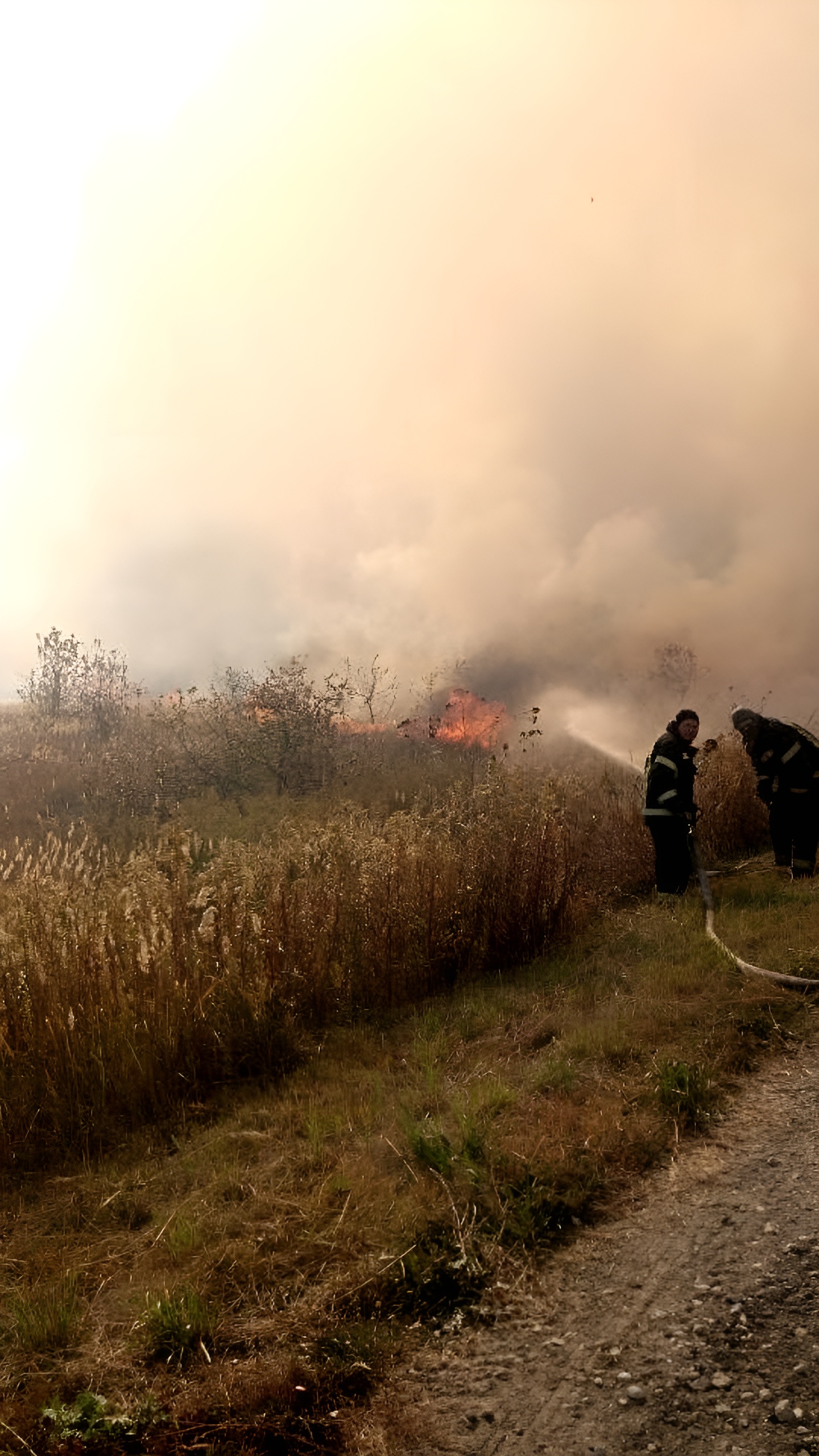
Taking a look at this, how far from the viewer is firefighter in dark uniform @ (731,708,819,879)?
30.7 ft

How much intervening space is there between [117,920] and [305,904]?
1.46 metres

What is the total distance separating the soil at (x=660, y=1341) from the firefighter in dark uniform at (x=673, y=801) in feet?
18.0

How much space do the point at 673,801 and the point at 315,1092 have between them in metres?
5.50

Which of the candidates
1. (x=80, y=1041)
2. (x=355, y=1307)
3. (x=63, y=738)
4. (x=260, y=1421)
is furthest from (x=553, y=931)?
(x=63, y=738)

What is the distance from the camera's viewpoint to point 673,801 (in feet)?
30.3

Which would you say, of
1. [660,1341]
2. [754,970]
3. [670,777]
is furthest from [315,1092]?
[670,777]

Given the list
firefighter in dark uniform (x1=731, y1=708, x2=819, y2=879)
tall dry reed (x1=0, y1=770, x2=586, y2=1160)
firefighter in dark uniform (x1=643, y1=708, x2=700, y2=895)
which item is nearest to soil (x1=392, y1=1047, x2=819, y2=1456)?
tall dry reed (x1=0, y1=770, x2=586, y2=1160)

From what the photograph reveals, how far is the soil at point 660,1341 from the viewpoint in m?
2.44

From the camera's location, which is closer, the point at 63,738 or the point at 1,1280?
the point at 1,1280

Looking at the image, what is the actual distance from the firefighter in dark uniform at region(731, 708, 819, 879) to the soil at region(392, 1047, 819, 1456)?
612cm

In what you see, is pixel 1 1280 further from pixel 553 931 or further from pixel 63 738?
pixel 63 738

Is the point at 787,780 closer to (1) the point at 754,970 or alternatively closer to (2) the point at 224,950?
(1) the point at 754,970

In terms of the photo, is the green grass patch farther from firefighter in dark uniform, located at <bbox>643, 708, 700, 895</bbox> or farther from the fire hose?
firefighter in dark uniform, located at <bbox>643, 708, 700, 895</bbox>

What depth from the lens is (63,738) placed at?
2042 cm
